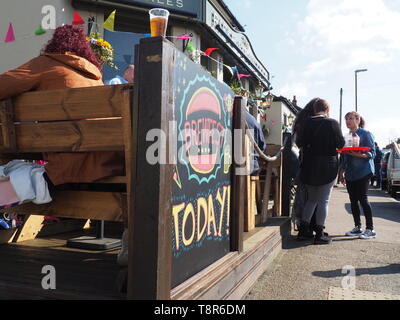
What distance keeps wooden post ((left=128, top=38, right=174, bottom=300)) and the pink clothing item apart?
879 mm

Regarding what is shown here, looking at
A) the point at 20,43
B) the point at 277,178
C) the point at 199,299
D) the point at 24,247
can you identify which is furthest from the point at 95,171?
the point at 20,43

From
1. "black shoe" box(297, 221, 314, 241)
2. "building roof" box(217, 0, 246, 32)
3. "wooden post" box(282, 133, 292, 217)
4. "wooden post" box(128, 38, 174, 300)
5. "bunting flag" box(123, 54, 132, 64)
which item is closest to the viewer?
"wooden post" box(128, 38, 174, 300)

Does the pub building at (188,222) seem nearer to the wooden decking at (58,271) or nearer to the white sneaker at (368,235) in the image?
the wooden decking at (58,271)

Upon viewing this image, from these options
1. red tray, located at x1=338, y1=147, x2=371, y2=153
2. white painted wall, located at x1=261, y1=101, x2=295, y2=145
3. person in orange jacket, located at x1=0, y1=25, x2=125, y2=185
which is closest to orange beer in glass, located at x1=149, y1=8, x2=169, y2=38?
person in orange jacket, located at x1=0, y1=25, x2=125, y2=185

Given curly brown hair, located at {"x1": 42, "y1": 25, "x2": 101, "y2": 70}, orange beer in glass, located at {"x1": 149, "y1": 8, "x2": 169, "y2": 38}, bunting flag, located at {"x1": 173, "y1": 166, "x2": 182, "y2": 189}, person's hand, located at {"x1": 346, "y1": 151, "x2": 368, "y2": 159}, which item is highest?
curly brown hair, located at {"x1": 42, "y1": 25, "x2": 101, "y2": 70}

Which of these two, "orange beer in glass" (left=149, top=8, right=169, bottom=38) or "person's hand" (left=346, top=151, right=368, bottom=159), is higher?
"orange beer in glass" (left=149, top=8, right=169, bottom=38)

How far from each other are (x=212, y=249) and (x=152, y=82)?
4.20 ft

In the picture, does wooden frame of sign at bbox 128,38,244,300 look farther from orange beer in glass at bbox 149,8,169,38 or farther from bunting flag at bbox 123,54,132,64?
bunting flag at bbox 123,54,132,64

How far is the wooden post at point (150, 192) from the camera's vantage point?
5.53 ft

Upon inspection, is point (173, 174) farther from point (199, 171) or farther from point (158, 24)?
point (158, 24)

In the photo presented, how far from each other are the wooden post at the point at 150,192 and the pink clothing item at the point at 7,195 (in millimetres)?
879

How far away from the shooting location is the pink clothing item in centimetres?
218

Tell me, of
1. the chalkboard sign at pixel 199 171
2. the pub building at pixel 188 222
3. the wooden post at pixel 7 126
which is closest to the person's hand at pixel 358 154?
the pub building at pixel 188 222

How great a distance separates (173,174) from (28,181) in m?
0.95
